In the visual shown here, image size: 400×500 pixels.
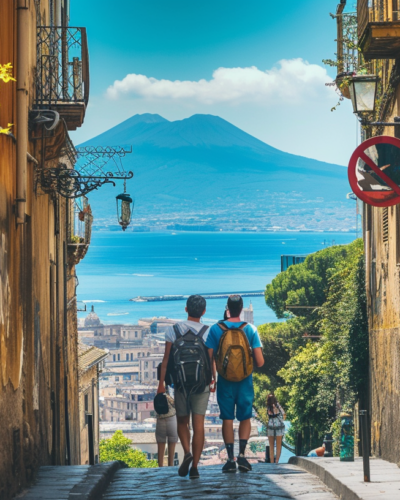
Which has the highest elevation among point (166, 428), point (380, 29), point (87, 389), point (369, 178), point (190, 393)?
point (380, 29)

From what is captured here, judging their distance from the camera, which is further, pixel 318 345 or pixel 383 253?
pixel 318 345

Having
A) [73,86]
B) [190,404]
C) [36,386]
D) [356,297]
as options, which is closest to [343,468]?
[190,404]

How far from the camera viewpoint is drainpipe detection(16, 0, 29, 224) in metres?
9.54

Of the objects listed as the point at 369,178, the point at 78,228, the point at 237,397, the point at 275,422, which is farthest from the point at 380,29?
the point at 78,228

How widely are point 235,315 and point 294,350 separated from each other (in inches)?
1223

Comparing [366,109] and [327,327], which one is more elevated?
[366,109]

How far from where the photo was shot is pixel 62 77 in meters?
13.6

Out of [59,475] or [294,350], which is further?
[294,350]

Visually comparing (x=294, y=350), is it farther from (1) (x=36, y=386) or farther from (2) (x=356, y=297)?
(1) (x=36, y=386)

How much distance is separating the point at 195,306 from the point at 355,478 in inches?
91.6

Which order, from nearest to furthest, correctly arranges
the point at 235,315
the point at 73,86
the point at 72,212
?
the point at 235,315
the point at 73,86
the point at 72,212

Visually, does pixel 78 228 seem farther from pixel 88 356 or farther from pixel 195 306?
pixel 195 306

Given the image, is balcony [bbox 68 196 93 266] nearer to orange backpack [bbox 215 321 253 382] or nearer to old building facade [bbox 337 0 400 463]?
old building facade [bbox 337 0 400 463]

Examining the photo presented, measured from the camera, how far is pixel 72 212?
805 inches
